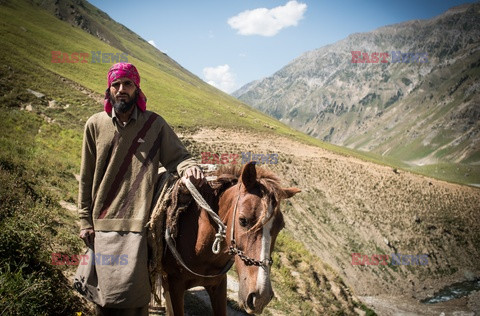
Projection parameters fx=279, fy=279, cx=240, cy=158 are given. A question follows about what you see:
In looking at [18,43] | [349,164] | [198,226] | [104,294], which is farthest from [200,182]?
[18,43]

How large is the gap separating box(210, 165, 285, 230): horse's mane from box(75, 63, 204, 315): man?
353 millimetres

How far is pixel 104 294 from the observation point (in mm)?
2771

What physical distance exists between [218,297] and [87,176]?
93.0 inches

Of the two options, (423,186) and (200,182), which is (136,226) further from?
(423,186)

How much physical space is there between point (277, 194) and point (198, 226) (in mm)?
1091

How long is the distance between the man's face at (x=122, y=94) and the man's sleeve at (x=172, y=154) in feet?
1.50

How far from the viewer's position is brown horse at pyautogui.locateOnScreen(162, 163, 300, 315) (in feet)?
8.63

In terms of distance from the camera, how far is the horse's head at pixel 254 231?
2.56 metres

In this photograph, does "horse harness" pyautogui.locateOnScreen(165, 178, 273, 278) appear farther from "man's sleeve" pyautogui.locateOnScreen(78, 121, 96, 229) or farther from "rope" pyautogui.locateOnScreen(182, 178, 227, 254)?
"man's sleeve" pyautogui.locateOnScreen(78, 121, 96, 229)

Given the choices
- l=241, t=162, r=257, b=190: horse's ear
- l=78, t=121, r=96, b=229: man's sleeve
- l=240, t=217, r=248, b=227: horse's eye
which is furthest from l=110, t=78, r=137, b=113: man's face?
l=240, t=217, r=248, b=227: horse's eye

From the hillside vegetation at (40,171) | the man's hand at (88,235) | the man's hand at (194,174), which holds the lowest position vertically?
the hillside vegetation at (40,171)
